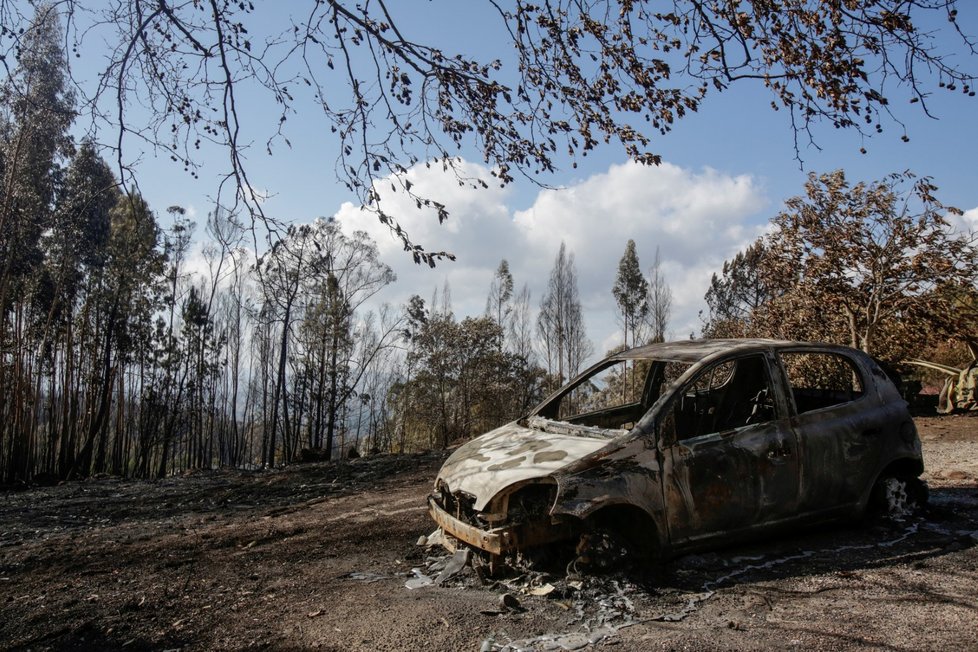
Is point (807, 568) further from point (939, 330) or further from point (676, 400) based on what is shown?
point (939, 330)

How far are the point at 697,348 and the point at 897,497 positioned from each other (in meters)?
2.03

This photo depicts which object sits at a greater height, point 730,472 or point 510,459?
point 510,459

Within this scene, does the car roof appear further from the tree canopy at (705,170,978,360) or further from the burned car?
the tree canopy at (705,170,978,360)

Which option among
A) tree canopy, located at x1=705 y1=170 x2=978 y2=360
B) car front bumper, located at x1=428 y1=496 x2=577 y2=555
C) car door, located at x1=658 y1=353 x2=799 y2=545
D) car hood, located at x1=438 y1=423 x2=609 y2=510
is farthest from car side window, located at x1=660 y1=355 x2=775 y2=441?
tree canopy, located at x1=705 y1=170 x2=978 y2=360

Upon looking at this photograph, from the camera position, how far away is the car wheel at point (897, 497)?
17.2 feet

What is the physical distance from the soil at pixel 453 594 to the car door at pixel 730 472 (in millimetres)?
309

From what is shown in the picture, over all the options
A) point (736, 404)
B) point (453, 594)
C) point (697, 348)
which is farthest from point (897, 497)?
point (453, 594)

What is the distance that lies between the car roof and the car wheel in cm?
117

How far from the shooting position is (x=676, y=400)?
4.56 meters

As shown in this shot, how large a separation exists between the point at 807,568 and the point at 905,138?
111 inches

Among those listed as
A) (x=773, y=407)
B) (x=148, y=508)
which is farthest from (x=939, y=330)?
(x=148, y=508)

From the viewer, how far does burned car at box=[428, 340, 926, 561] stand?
421 cm

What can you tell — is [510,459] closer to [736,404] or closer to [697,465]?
[697,465]

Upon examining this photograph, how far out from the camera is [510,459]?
4.55m
